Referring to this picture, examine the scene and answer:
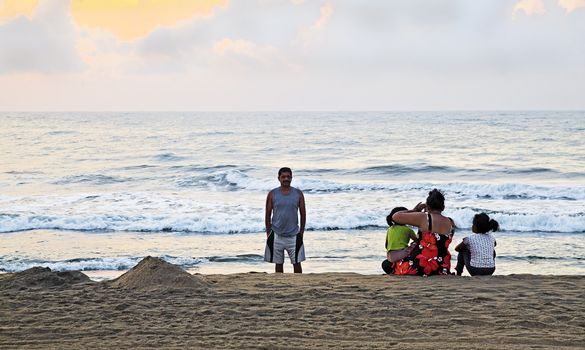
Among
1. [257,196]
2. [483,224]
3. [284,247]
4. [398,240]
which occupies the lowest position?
[257,196]

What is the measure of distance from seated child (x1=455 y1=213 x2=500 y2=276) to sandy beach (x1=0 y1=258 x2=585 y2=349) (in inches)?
14.6

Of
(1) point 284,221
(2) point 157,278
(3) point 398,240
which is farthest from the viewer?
(1) point 284,221

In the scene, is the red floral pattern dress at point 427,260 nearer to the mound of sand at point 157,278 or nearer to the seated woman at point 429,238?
the seated woman at point 429,238

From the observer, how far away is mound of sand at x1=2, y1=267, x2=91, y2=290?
711cm

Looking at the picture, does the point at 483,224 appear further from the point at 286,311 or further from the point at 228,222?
the point at 228,222

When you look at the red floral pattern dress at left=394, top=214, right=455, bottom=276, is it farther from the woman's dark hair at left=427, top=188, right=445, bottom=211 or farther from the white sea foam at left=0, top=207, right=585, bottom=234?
the white sea foam at left=0, top=207, right=585, bottom=234

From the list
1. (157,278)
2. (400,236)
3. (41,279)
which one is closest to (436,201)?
(400,236)

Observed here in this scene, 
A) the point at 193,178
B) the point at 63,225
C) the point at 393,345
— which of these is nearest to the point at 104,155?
the point at 193,178

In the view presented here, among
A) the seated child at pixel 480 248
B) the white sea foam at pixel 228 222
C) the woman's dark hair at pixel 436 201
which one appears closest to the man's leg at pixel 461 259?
the seated child at pixel 480 248

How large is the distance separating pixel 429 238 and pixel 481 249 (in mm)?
848

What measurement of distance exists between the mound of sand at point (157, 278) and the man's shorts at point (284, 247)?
1.47m

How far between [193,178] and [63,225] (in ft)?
36.2

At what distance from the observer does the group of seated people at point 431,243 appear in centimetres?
722

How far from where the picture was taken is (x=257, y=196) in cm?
2192
